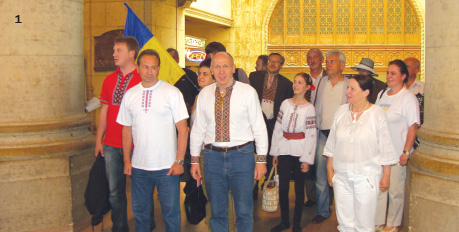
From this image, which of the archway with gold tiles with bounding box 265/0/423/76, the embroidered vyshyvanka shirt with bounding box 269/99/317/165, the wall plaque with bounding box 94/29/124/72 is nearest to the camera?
the embroidered vyshyvanka shirt with bounding box 269/99/317/165

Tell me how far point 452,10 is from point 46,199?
434 cm

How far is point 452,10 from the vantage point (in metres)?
4.60

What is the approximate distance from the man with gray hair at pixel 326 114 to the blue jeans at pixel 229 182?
178 centimetres

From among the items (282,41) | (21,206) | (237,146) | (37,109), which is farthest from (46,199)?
(282,41)

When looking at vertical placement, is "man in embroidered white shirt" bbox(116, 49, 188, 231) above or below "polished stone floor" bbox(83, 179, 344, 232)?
above

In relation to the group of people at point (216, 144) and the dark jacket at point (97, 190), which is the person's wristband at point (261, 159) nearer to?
the group of people at point (216, 144)

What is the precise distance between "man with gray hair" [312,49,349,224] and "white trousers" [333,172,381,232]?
5.27 feet

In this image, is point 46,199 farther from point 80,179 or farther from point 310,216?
point 310,216

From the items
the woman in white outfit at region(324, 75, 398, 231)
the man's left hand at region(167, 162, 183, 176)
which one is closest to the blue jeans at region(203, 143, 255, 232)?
the man's left hand at region(167, 162, 183, 176)

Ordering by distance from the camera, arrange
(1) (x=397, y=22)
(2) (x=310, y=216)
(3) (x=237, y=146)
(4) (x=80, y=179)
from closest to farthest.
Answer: (3) (x=237, y=146)
(4) (x=80, y=179)
(2) (x=310, y=216)
(1) (x=397, y=22)

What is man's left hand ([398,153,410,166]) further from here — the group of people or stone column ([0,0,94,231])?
stone column ([0,0,94,231])

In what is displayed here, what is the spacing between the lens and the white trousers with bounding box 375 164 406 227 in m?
5.29

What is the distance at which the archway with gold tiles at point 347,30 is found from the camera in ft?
51.0

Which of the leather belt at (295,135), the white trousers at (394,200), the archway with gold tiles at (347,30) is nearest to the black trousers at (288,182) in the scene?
the leather belt at (295,135)
